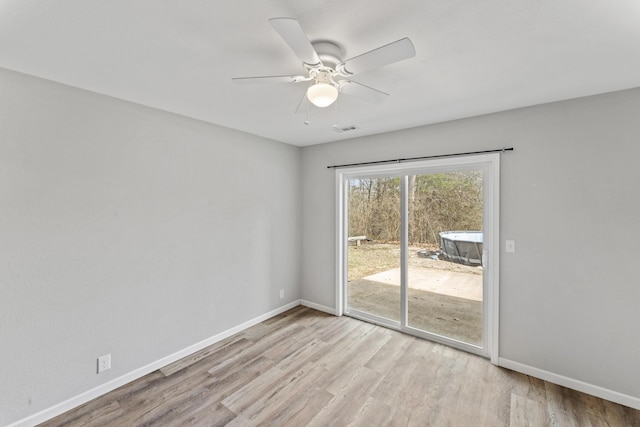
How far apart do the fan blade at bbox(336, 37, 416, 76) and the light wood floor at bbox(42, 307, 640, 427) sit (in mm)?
2328

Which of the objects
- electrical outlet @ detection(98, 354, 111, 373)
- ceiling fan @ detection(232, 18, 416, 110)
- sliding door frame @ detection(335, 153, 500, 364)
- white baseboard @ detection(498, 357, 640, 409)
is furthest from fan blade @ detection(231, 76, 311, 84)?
white baseboard @ detection(498, 357, 640, 409)

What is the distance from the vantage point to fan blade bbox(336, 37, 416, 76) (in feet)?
3.94

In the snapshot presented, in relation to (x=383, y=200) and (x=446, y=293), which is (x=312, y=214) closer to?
(x=383, y=200)

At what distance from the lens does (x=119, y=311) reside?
2354 millimetres

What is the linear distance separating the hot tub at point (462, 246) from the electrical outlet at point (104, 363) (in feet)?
11.0

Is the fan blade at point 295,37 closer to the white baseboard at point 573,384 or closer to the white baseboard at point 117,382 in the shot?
the white baseboard at point 117,382

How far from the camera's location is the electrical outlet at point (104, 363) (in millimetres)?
2234

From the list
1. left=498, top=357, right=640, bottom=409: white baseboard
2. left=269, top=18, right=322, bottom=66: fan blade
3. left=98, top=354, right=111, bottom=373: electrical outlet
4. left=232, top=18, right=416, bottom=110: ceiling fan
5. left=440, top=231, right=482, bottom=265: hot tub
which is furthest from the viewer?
left=440, top=231, right=482, bottom=265: hot tub

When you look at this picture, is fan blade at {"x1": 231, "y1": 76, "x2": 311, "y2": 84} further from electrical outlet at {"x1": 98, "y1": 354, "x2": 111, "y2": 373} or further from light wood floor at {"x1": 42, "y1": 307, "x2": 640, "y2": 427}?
electrical outlet at {"x1": 98, "y1": 354, "x2": 111, "y2": 373}

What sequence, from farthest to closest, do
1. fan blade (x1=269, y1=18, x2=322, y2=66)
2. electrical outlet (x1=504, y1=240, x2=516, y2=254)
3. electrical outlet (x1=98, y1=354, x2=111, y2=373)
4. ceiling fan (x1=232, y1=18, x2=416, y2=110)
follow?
electrical outlet (x1=504, y1=240, x2=516, y2=254)
electrical outlet (x1=98, y1=354, x2=111, y2=373)
ceiling fan (x1=232, y1=18, x2=416, y2=110)
fan blade (x1=269, y1=18, x2=322, y2=66)

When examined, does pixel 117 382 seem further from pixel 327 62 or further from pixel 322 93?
pixel 327 62

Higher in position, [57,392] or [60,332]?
[60,332]

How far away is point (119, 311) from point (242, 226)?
1446 mm

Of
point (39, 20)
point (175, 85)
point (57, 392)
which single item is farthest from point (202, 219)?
point (39, 20)
